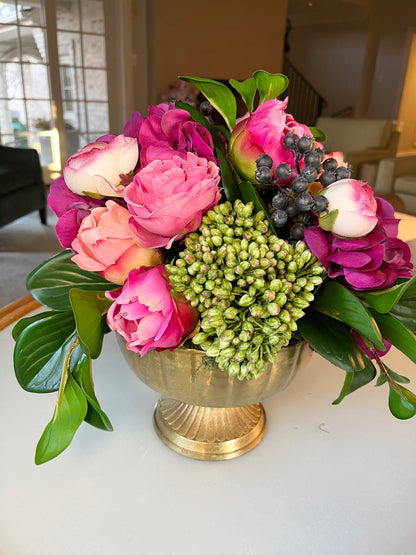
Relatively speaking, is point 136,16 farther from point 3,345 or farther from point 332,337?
point 332,337

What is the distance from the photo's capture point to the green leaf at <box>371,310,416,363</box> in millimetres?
434

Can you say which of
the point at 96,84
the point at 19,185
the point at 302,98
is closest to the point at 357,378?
the point at 19,185

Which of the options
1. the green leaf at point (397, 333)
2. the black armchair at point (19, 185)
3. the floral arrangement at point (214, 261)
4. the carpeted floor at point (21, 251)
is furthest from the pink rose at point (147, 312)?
the black armchair at point (19, 185)

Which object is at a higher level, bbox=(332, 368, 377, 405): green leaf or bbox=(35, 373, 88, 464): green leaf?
bbox=(332, 368, 377, 405): green leaf

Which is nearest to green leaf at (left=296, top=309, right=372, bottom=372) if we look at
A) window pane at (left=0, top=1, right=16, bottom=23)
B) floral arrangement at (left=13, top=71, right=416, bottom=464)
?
floral arrangement at (left=13, top=71, right=416, bottom=464)

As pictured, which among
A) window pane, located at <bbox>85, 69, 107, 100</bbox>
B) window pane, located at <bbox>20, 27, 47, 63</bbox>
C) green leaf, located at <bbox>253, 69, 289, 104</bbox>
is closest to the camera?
green leaf, located at <bbox>253, 69, 289, 104</bbox>

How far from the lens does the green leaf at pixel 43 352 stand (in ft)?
1.57

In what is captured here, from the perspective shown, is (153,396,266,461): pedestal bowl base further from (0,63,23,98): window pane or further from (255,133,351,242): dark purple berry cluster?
(0,63,23,98): window pane

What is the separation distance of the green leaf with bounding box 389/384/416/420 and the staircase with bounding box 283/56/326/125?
7725 millimetres

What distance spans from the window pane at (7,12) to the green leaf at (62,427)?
4526 millimetres

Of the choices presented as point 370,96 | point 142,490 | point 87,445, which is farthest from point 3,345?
point 370,96

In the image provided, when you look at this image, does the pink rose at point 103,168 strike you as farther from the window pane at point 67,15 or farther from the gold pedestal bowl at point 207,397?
the window pane at point 67,15

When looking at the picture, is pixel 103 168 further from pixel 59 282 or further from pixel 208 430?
pixel 208 430

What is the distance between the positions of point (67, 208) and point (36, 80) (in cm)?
437
